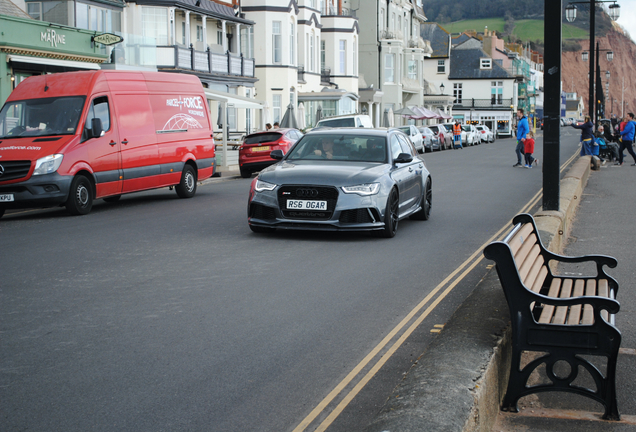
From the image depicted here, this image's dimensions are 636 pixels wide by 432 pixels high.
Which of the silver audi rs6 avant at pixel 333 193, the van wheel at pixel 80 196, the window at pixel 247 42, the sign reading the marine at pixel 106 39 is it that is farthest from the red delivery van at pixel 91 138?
the window at pixel 247 42

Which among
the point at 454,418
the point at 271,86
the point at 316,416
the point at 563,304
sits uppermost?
the point at 271,86

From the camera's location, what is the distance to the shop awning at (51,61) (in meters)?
25.0

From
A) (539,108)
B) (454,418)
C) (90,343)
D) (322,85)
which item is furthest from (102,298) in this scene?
(539,108)

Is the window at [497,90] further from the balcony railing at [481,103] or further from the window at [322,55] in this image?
the window at [322,55]

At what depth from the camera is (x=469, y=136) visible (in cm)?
6338

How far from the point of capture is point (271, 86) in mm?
46562

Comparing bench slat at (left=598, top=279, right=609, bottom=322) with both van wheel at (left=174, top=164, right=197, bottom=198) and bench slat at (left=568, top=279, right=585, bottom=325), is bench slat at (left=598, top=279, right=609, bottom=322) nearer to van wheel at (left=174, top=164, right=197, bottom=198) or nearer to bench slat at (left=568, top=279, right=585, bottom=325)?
bench slat at (left=568, top=279, right=585, bottom=325)

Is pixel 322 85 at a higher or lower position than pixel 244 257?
higher

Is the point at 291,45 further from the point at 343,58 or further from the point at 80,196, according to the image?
the point at 80,196

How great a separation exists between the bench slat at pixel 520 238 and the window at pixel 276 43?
41344 mm

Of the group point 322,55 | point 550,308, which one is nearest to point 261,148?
point 550,308

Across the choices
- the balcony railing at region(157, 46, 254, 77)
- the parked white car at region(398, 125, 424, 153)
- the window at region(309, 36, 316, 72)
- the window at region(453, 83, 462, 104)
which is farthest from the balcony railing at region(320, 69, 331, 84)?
the window at region(453, 83, 462, 104)

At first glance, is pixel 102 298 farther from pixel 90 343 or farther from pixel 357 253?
pixel 357 253

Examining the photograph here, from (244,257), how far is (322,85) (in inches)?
1841
